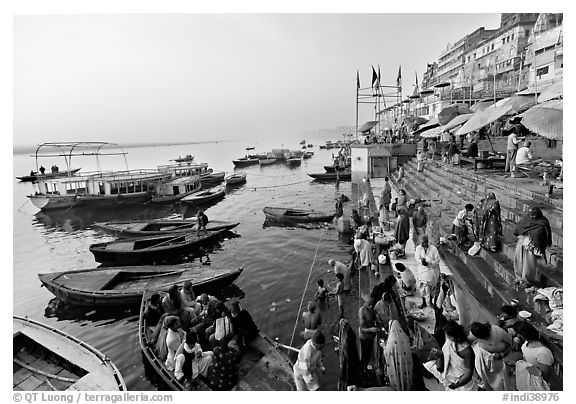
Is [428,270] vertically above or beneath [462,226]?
beneath

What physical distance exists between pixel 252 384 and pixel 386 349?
2.67 meters

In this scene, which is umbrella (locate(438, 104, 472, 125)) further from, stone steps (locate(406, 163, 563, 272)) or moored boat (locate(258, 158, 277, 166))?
moored boat (locate(258, 158, 277, 166))

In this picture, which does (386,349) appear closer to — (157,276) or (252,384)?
(252,384)

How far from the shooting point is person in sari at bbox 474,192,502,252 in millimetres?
7148

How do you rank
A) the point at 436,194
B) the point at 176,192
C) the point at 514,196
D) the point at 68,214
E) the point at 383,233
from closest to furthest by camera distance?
the point at 514,196, the point at 383,233, the point at 436,194, the point at 68,214, the point at 176,192

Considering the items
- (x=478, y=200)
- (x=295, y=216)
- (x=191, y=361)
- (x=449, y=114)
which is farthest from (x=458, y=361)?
(x=449, y=114)

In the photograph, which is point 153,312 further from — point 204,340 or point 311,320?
point 311,320

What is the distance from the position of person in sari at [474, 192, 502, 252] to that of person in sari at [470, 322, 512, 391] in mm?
3367

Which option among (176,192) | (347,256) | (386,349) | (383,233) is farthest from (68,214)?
(386,349)

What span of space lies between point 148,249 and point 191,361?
34.1ft

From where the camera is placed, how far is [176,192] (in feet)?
106

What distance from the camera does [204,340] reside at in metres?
7.15

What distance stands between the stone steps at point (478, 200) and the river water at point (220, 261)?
4642 mm

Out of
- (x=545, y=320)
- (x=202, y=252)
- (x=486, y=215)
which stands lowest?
(x=202, y=252)
